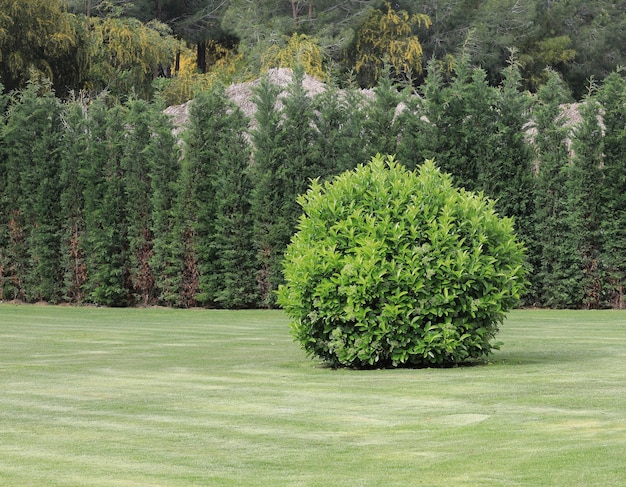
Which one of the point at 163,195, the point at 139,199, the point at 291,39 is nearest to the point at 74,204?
the point at 139,199

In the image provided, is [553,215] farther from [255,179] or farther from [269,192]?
[255,179]

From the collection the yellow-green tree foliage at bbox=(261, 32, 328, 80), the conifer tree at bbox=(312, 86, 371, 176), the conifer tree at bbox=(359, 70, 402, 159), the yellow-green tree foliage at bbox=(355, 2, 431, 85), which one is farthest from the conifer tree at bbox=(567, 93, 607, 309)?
the yellow-green tree foliage at bbox=(355, 2, 431, 85)

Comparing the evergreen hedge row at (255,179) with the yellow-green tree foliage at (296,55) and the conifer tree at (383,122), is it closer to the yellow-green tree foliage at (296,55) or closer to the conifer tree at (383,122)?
the conifer tree at (383,122)

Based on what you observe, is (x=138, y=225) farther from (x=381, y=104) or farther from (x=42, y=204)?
(x=381, y=104)

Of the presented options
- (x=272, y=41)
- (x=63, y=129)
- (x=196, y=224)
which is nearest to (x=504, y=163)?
(x=196, y=224)

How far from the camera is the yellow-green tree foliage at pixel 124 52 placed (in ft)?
118

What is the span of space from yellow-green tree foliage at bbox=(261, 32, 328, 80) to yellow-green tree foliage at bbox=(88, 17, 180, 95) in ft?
11.5

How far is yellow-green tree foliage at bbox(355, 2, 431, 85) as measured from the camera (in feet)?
137

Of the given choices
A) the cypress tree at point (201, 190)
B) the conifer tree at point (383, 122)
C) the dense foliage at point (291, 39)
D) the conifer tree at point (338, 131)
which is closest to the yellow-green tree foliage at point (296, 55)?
the dense foliage at point (291, 39)

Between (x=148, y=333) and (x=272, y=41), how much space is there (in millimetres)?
24185

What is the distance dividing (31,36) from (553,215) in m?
18.5

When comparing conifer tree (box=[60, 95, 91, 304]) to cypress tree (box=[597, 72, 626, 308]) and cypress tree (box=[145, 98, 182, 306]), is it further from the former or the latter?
cypress tree (box=[597, 72, 626, 308])

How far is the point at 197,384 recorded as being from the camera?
10.9 metres

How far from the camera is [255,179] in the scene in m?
23.5
